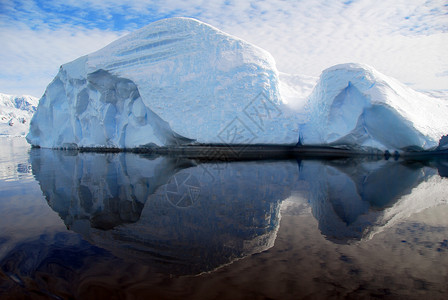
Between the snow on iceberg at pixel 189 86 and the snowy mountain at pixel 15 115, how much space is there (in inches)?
1973

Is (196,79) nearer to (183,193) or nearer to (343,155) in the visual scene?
(343,155)

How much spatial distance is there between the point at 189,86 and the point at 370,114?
608 cm

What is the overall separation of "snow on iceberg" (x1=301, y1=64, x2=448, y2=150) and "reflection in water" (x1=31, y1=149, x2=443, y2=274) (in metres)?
2.90

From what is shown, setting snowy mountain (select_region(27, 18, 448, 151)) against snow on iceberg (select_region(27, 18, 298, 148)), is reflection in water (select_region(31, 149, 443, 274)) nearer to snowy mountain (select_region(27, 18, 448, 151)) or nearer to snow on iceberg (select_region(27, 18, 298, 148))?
snowy mountain (select_region(27, 18, 448, 151))

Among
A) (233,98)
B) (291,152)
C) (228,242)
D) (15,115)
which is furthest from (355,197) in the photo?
(15,115)

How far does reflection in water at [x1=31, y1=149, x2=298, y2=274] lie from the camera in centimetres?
230

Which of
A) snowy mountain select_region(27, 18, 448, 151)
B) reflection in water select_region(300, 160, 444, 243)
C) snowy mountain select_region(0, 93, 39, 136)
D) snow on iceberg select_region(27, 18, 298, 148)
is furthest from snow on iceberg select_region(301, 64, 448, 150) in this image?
snowy mountain select_region(0, 93, 39, 136)

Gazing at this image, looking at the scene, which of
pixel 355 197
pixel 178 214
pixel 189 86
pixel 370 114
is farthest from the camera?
pixel 189 86

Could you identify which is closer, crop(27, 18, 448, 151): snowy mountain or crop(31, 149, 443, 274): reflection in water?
crop(31, 149, 443, 274): reflection in water

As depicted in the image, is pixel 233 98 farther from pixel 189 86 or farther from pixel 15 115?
pixel 15 115

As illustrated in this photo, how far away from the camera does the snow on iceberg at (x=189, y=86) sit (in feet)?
32.7

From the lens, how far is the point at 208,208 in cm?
343

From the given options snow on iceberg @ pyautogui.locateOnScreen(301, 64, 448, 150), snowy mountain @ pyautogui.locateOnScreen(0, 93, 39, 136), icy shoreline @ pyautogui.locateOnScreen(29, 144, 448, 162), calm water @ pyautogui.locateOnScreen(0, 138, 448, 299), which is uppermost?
snowy mountain @ pyautogui.locateOnScreen(0, 93, 39, 136)

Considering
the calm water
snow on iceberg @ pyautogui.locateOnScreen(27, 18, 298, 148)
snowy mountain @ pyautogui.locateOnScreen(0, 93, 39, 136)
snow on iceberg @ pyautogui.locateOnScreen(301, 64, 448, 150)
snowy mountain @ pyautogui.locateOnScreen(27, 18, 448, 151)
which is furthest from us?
snowy mountain @ pyautogui.locateOnScreen(0, 93, 39, 136)
